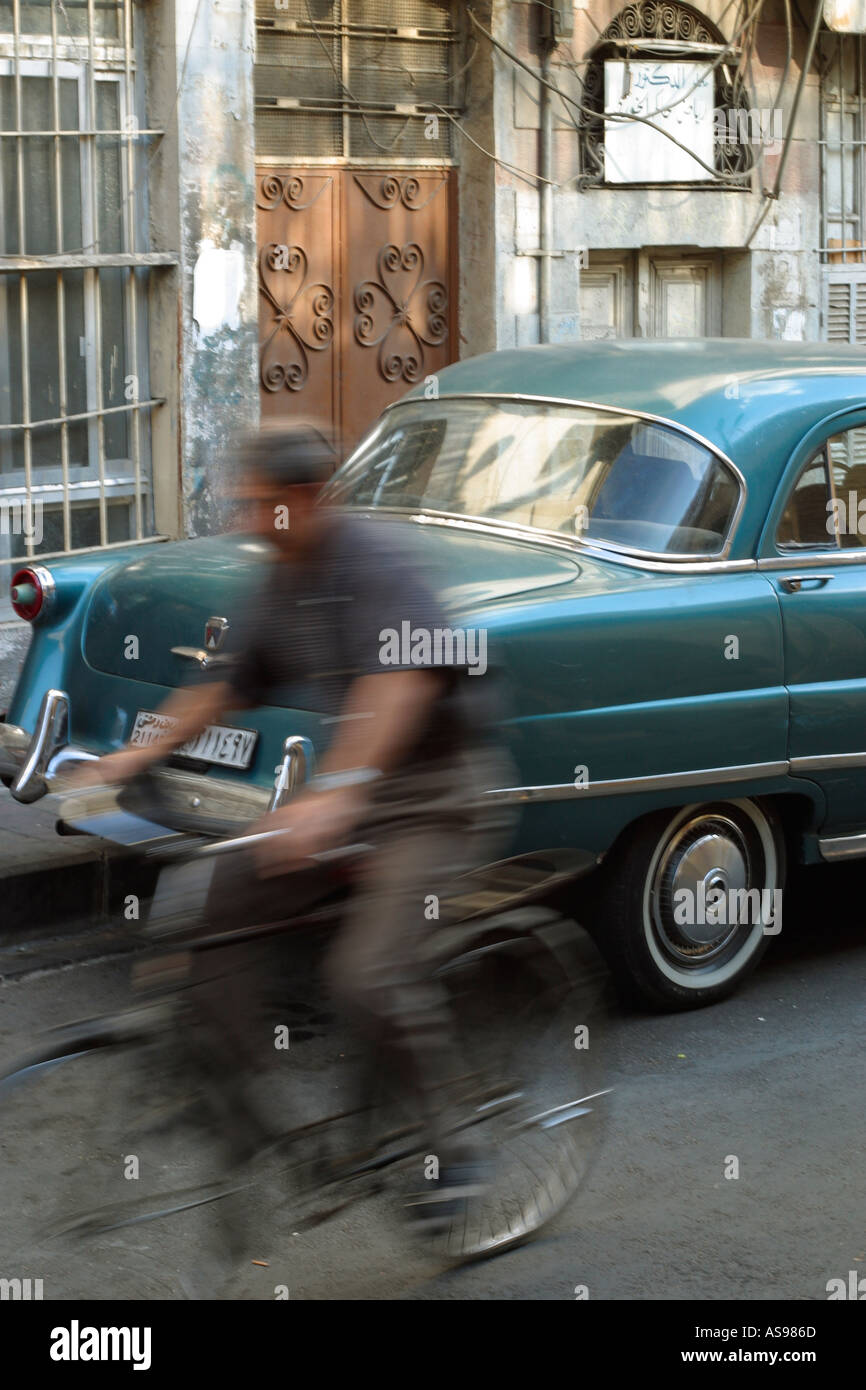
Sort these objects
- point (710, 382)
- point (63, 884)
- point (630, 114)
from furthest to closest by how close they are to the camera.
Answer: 1. point (630, 114)
2. point (63, 884)
3. point (710, 382)

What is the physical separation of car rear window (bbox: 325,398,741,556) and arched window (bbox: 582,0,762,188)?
6.78 meters

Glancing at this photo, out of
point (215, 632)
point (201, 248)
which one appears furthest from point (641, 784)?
point (201, 248)

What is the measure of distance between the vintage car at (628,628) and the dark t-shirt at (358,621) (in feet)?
4.03

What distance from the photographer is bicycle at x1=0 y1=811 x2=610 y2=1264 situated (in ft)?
10.9

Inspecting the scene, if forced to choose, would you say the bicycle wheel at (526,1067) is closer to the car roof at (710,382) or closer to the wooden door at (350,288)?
the car roof at (710,382)

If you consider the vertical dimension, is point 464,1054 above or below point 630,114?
below

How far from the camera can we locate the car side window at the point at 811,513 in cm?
550

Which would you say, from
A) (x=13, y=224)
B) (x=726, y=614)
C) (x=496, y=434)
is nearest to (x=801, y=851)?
(x=726, y=614)

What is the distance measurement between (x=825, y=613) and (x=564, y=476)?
88 cm

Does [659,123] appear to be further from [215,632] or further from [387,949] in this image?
[387,949]

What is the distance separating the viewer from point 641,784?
16.4 feet

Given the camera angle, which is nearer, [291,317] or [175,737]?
[175,737]

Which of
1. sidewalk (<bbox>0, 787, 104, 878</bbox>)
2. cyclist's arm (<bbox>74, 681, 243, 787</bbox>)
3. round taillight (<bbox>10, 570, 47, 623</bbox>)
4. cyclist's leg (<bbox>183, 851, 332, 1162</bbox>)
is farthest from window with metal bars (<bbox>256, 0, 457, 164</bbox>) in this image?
cyclist's leg (<bbox>183, 851, 332, 1162</bbox>)

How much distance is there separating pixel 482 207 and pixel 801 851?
7251 mm
